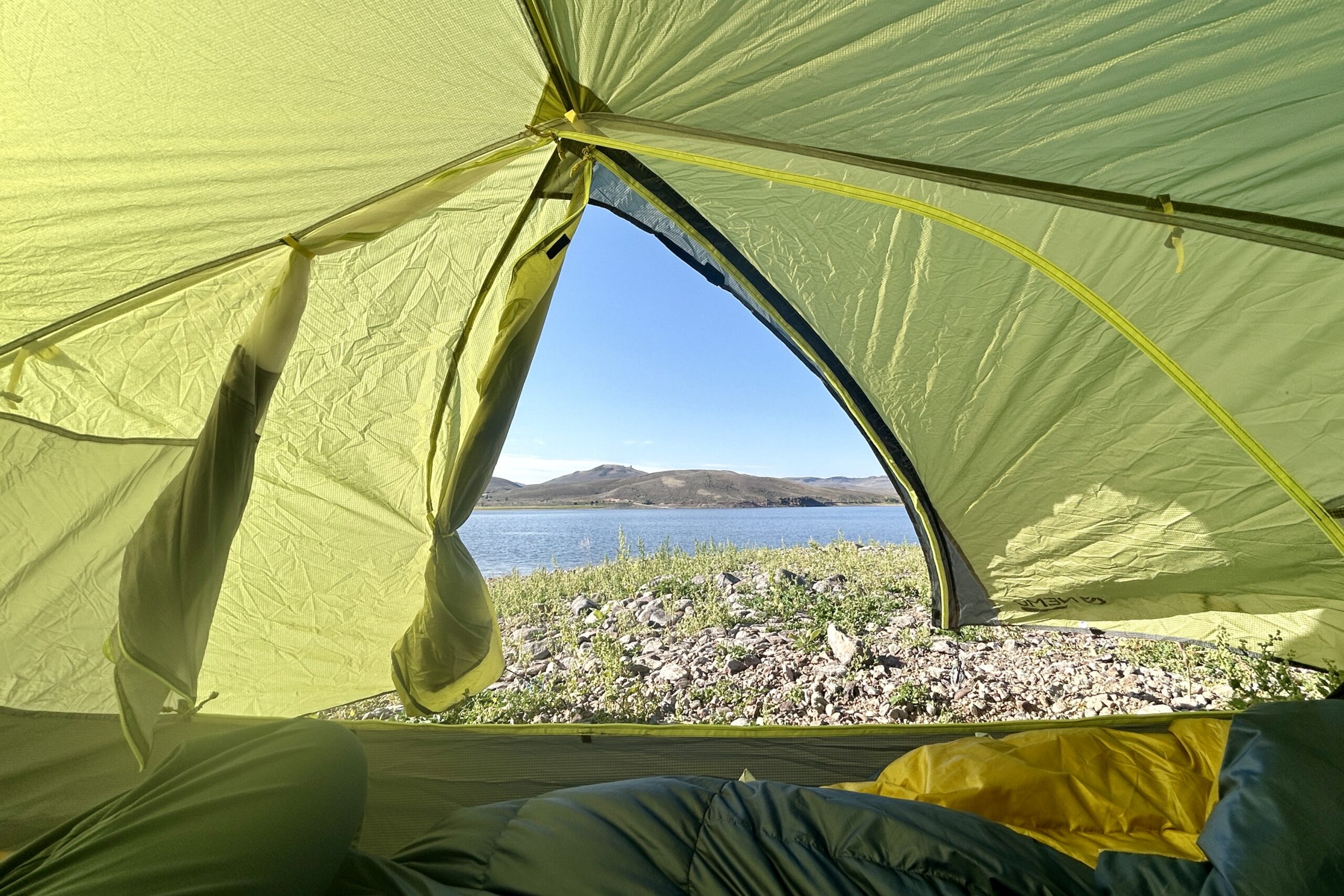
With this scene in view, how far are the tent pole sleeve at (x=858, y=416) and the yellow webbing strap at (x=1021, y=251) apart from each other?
375 millimetres

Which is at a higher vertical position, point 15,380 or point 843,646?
point 15,380

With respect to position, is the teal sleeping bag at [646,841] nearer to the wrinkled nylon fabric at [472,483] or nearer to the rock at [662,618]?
the wrinkled nylon fabric at [472,483]

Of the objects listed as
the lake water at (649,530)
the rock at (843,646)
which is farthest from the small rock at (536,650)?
the rock at (843,646)

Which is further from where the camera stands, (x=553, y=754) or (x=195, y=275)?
(x=553, y=754)

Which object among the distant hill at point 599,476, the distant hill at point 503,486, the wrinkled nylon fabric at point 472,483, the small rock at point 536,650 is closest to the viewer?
the wrinkled nylon fabric at point 472,483

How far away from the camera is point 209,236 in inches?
49.3

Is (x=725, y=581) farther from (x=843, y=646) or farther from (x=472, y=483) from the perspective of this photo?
(x=472, y=483)

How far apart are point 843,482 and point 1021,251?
870 inches

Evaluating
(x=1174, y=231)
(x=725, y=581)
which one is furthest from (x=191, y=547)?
(x=725, y=581)

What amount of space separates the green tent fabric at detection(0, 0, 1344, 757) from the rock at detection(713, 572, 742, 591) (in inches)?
119

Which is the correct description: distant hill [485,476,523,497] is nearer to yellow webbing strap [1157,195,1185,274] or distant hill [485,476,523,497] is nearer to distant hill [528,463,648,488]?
distant hill [528,463,648,488]

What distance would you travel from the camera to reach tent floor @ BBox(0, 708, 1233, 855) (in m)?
1.48

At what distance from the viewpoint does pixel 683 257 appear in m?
1.70

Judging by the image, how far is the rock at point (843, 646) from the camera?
11.5 feet
